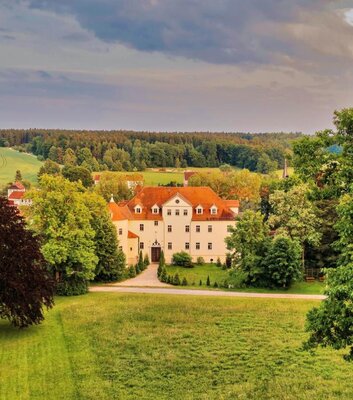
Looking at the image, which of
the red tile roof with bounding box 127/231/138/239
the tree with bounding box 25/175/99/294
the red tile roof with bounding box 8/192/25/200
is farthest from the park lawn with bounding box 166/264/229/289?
the red tile roof with bounding box 8/192/25/200

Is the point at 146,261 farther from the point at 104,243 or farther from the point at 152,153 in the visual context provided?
the point at 152,153

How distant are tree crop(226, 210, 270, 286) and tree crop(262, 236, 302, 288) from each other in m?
0.97

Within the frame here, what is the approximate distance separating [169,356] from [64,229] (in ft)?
56.4

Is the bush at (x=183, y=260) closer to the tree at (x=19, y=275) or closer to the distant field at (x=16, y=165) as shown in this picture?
the tree at (x=19, y=275)

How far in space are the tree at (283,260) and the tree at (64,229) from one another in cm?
1376

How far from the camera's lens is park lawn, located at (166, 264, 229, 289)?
45.8 meters

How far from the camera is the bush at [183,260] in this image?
5422 centimetres

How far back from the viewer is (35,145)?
560ft

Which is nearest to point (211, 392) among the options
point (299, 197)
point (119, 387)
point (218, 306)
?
point (119, 387)

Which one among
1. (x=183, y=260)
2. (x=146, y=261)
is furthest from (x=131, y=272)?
(x=183, y=260)

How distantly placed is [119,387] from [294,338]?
32.7 ft

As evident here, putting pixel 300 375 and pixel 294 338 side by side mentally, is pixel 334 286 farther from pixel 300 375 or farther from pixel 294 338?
pixel 294 338

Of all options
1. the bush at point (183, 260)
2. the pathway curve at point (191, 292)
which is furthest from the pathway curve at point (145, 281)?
the bush at point (183, 260)

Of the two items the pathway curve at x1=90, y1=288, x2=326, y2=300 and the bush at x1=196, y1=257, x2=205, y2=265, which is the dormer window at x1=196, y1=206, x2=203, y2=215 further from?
the pathway curve at x1=90, y1=288, x2=326, y2=300
